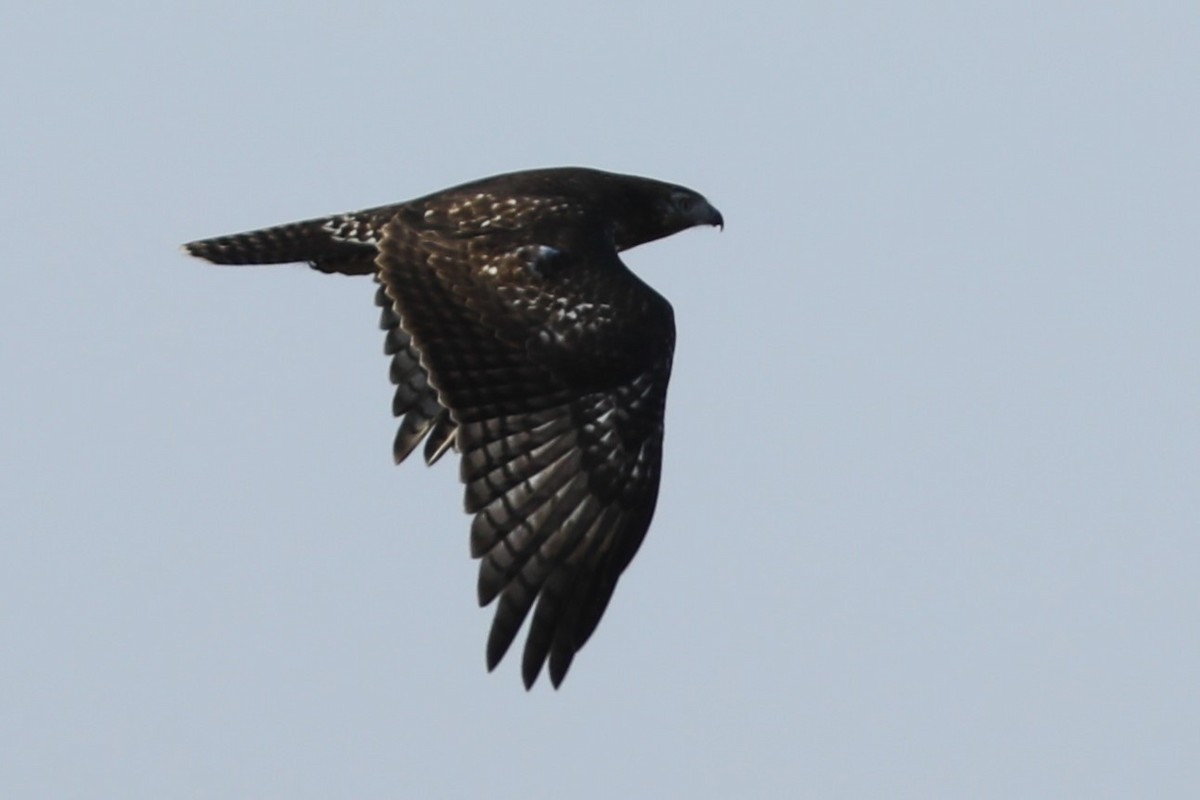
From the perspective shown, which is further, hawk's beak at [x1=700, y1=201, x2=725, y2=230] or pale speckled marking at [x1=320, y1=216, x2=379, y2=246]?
hawk's beak at [x1=700, y1=201, x2=725, y2=230]

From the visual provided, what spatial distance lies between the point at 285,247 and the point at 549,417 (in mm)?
2422

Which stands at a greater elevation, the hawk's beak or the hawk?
the hawk's beak

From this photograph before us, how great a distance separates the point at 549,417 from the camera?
46.6 ft

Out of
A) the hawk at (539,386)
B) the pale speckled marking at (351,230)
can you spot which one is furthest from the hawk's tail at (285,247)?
the hawk at (539,386)

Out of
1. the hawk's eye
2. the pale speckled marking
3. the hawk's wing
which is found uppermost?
the hawk's eye

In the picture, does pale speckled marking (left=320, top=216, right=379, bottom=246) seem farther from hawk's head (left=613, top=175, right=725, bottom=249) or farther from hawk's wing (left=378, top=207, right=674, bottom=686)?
hawk's head (left=613, top=175, right=725, bottom=249)

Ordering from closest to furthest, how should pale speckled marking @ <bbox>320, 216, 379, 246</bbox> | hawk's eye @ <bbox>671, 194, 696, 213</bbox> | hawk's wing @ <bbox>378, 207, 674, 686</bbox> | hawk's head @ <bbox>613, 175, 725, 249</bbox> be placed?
hawk's wing @ <bbox>378, 207, 674, 686</bbox>, pale speckled marking @ <bbox>320, 216, 379, 246</bbox>, hawk's head @ <bbox>613, 175, 725, 249</bbox>, hawk's eye @ <bbox>671, 194, 696, 213</bbox>

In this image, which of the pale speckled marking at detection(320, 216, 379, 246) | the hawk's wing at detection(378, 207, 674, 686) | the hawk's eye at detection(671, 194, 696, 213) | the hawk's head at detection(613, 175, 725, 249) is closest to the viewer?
the hawk's wing at detection(378, 207, 674, 686)

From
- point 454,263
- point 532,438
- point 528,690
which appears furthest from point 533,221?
point 528,690

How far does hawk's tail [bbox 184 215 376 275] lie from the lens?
15.9 m

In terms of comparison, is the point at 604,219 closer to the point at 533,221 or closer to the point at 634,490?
the point at 533,221

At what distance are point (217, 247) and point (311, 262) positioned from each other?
52cm

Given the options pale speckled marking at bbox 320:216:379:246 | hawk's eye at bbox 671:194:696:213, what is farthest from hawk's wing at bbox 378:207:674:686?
hawk's eye at bbox 671:194:696:213

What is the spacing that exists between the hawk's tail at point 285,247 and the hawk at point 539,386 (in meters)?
0.72
